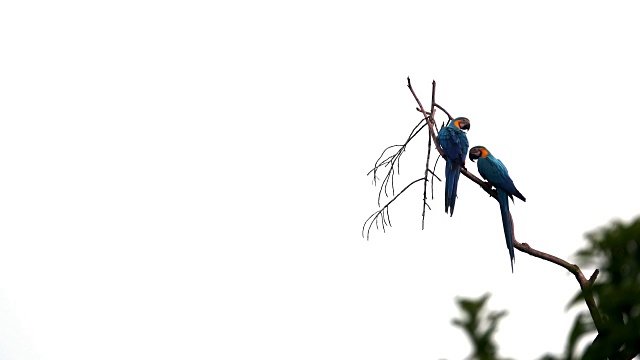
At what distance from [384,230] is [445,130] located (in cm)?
167

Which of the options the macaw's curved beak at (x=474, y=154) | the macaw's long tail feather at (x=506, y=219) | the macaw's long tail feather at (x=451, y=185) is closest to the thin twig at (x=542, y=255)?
the macaw's long tail feather at (x=506, y=219)

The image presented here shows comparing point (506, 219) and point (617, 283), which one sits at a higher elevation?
point (506, 219)

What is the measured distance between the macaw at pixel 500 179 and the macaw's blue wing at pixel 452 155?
195mm

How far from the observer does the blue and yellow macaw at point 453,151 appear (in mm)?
4973

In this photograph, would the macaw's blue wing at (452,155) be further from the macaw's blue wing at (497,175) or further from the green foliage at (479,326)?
the green foliage at (479,326)

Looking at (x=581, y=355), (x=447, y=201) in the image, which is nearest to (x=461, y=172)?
(x=447, y=201)

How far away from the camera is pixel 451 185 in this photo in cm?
508

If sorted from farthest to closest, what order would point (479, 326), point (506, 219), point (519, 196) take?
1. point (519, 196)
2. point (506, 219)
3. point (479, 326)

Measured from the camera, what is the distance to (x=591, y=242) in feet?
2.70

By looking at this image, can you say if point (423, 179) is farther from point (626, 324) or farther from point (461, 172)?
point (626, 324)

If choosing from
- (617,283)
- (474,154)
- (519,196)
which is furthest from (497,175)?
(617,283)

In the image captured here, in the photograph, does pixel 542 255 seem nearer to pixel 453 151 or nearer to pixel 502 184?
pixel 502 184

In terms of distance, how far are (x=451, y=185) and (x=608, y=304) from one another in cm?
434

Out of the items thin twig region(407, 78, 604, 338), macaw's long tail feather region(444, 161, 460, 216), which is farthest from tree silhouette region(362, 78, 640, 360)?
macaw's long tail feather region(444, 161, 460, 216)
